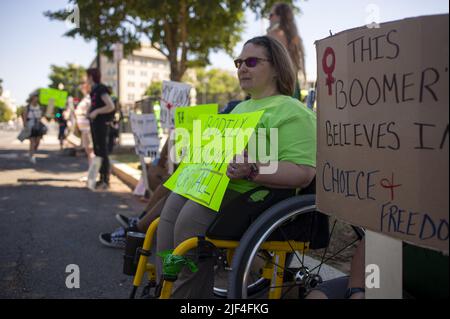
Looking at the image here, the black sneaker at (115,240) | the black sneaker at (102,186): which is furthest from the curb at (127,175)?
the black sneaker at (115,240)

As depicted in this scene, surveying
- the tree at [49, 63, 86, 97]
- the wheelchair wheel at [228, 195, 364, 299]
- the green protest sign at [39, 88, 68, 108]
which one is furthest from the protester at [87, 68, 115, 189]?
the tree at [49, 63, 86, 97]

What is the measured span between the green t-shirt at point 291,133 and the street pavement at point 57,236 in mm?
1461

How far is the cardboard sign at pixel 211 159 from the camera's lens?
2.06 meters

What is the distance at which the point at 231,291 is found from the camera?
1.77 meters

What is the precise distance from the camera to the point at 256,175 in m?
2.01

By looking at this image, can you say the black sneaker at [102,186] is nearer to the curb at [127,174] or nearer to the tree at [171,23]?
the curb at [127,174]

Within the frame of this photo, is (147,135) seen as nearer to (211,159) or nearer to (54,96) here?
(211,159)

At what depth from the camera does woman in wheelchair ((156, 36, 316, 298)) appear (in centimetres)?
199

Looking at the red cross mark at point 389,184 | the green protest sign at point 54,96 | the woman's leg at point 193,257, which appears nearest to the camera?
the red cross mark at point 389,184

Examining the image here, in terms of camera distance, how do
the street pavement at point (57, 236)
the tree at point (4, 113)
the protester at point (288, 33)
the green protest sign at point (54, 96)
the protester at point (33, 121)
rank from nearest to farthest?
the street pavement at point (57, 236) → the protester at point (288, 33) → the green protest sign at point (54, 96) → the protester at point (33, 121) → the tree at point (4, 113)

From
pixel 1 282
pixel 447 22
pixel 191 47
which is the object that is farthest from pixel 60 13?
pixel 447 22

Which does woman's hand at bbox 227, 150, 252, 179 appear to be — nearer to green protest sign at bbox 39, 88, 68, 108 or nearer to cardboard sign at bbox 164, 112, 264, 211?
cardboard sign at bbox 164, 112, 264, 211
